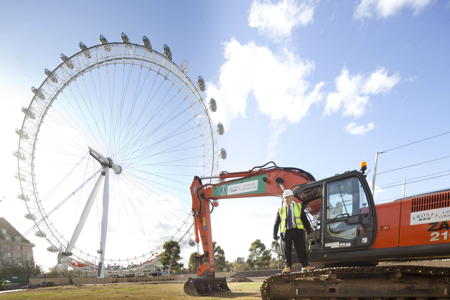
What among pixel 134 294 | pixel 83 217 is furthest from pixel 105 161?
pixel 134 294

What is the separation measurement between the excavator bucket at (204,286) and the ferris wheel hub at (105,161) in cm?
2176

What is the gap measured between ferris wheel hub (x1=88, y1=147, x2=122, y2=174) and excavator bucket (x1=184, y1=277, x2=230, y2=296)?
21.8 m

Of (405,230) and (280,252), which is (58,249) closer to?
(280,252)

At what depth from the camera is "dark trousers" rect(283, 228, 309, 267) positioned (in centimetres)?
562

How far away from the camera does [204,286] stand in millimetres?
11594

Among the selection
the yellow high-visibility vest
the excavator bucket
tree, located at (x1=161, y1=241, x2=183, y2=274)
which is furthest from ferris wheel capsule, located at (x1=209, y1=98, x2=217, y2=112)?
tree, located at (x1=161, y1=241, x2=183, y2=274)

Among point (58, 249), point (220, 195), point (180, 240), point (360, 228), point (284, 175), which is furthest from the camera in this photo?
point (58, 249)

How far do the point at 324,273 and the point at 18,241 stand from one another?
206ft

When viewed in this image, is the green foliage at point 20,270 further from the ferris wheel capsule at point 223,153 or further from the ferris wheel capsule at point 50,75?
the ferris wheel capsule at point 223,153

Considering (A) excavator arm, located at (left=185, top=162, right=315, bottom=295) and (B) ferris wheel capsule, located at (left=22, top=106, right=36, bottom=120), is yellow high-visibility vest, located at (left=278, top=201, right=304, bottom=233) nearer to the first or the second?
(A) excavator arm, located at (left=185, top=162, right=315, bottom=295)

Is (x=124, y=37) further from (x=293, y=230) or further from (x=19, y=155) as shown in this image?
(x=293, y=230)

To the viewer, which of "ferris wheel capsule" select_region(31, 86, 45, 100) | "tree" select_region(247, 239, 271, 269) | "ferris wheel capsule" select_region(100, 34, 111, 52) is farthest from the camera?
"tree" select_region(247, 239, 271, 269)

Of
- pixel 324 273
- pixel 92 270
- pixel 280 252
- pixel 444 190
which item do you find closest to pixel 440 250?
pixel 444 190

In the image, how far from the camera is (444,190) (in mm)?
5008
